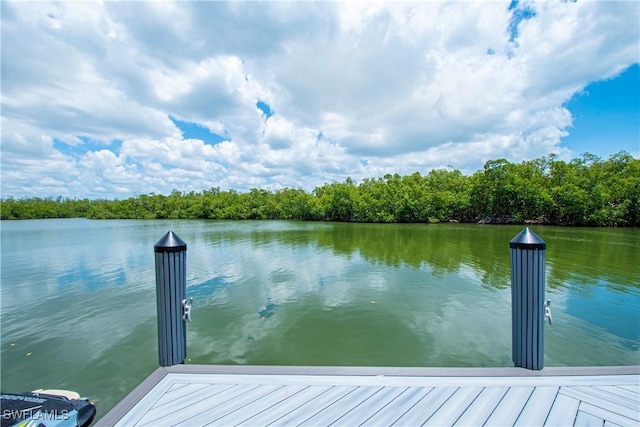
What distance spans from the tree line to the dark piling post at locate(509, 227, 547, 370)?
3915 cm

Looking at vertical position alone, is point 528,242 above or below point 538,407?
above

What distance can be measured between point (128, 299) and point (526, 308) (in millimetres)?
8487

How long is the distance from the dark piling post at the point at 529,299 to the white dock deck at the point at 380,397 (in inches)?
5.7

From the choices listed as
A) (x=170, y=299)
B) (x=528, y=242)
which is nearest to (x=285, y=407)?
(x=170, y=299)

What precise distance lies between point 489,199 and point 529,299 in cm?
4209

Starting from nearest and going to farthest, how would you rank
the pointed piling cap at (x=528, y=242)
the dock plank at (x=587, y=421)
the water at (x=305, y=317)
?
the dock plank at (x=587, y=421) → the pointed piling cap at (x=528, y=242) → the water at (x=305, y=317)

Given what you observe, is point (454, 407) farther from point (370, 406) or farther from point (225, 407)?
point (225, 407)

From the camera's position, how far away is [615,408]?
80.4 inches

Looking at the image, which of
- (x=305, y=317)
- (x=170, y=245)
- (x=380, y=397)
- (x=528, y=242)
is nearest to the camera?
(x=380, y=397)

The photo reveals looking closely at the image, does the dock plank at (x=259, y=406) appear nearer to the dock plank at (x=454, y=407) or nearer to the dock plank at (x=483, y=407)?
the dock plank at (x=454, y=407)

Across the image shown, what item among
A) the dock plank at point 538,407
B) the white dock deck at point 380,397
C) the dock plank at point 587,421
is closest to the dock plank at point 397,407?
the white dock deck at point 380,397

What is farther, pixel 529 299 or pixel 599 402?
pixel 529 299

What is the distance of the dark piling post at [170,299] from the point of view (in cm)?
260

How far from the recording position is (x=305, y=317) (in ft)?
20.1
